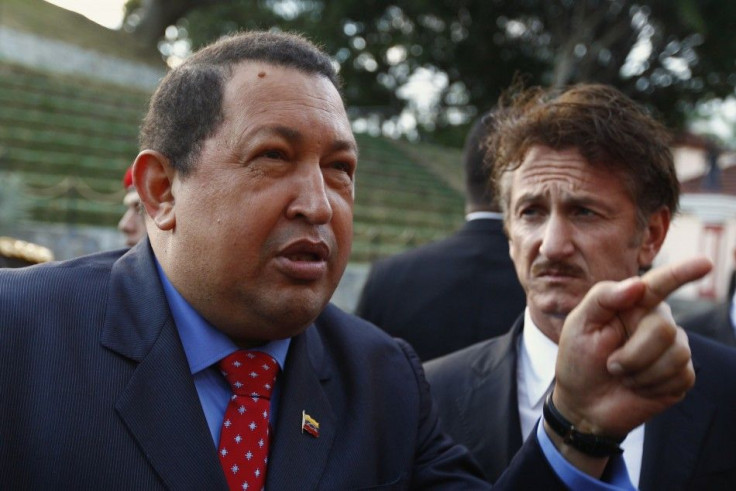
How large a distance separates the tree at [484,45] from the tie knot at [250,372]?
21246mm

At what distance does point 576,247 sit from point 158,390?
58.2 inches

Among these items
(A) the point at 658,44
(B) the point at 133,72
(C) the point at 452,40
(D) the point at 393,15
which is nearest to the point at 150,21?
(B) the point at 133,72

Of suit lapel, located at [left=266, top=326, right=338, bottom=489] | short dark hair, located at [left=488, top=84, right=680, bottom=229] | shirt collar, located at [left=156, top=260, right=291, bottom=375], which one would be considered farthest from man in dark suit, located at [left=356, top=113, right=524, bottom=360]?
shirt collar, located at [left=156, top=260, right=291, bottom=375]

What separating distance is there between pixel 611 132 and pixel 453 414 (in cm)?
111

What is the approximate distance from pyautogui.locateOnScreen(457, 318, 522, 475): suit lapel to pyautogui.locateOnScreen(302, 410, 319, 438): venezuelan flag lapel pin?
2.93 ft

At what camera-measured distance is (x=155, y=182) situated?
2053 millimetres

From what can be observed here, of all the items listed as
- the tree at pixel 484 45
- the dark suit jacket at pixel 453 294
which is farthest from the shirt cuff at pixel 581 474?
the tree at pixel 484 45

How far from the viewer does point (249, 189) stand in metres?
1.89

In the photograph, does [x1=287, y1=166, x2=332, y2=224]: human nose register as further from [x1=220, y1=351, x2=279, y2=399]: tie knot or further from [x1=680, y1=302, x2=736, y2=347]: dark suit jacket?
[x1=680, y1=302, x2=736, y2=347]: dark suit jacket

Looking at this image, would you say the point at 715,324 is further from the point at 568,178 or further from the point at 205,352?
the point at 205,352

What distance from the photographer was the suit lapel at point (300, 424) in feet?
6.21

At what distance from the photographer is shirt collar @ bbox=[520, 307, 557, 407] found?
9.21ft

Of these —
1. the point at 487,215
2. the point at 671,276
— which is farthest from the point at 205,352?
the point at 487,215

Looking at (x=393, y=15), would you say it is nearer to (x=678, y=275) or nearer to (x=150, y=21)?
(x=150, y=21)
